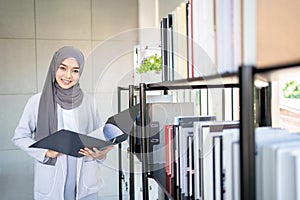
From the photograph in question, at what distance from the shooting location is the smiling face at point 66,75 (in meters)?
2.37

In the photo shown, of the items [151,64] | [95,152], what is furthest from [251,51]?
[151,64]

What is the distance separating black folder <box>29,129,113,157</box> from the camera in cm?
184

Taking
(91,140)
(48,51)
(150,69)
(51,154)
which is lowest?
(51,154)

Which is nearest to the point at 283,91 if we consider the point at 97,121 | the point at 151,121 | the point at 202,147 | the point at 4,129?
the point at 151,121

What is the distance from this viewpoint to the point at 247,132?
514 mm

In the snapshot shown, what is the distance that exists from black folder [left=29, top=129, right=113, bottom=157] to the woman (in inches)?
12.4

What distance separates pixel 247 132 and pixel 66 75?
2.03 m

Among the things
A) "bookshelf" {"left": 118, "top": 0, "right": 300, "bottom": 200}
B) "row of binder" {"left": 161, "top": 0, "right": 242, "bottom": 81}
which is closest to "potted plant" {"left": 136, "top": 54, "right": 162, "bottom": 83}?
"row of binder" {"left": 161, "top": 0, "right": 242, "bottom": 81}

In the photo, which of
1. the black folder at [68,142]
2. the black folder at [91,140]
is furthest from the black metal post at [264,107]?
the black folder at [68,142]

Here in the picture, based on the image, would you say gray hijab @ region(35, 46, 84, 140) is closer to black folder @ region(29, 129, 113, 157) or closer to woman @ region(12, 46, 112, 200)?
woman @ region(12, 46, 112, 200)

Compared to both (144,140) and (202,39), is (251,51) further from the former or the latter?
(144,140)

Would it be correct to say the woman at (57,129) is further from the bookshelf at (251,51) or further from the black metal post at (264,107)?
the bookshelf at (251,51)

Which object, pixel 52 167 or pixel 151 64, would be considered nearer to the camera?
pixel 52 167

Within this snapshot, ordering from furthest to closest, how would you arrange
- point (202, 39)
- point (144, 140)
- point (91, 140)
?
1. point (91, 140)
2. point (144, 140)
3. point (202, 39)
